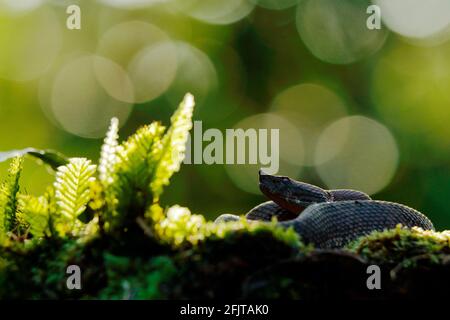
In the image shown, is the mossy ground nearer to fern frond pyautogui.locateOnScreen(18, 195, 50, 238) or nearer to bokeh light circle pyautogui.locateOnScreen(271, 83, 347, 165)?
fern frond pyautogui.locateOnScreen(18, 195, 50, 238)

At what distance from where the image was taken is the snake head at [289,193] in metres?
4.08

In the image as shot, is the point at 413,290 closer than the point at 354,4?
Yes

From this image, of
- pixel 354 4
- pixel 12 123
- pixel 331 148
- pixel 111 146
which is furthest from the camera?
pixel 354 4

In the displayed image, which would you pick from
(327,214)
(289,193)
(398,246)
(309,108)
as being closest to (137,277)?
(398,246)

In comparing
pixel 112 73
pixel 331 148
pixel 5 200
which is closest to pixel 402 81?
pixel 331 148

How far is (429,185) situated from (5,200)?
11.3 meters

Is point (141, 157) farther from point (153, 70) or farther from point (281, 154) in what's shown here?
point (153, 70)

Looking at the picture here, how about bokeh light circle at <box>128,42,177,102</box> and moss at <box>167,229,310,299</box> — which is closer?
moss at <box>167,229,310,299</box>

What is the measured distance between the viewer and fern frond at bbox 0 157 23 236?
3162 mm

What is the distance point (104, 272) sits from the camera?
227 centimetres

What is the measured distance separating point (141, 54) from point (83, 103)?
8.54 ft

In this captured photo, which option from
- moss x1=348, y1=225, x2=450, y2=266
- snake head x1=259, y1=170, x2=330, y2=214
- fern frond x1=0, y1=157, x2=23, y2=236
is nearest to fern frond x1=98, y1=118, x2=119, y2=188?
fern frond x1=0, y1=157, x2=23, y2=236

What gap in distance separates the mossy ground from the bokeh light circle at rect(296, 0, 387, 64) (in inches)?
505

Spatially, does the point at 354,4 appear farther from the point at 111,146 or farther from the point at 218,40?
the point at 111,146
